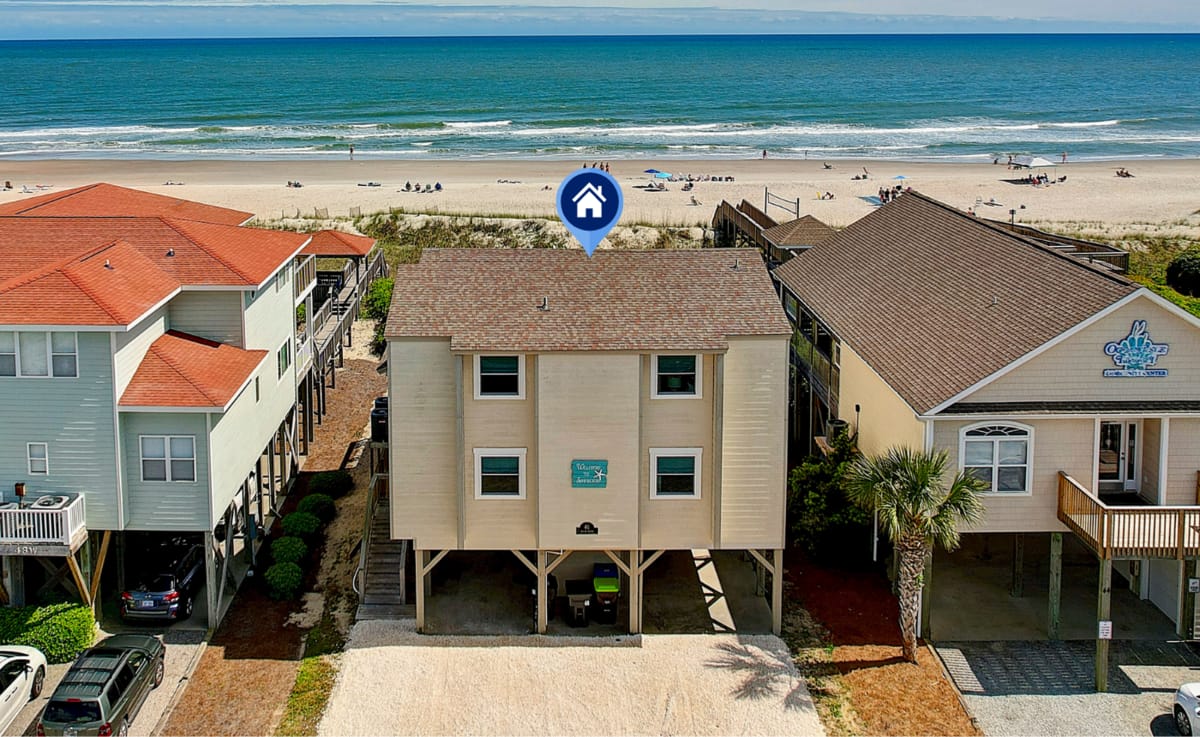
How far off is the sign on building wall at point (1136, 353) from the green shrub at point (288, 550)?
17.3m

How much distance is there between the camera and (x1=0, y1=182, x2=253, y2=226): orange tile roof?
31.8 m

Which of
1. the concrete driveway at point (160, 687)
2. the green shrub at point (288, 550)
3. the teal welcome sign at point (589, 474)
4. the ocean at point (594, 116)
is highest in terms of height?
the ocean at point (594, 116)

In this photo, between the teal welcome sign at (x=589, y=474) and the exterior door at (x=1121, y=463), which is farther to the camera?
the exterior door at (x=1121, y=463)

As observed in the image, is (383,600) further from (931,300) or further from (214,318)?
(931,300)

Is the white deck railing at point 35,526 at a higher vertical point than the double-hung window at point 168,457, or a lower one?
lower

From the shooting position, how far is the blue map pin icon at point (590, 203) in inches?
895

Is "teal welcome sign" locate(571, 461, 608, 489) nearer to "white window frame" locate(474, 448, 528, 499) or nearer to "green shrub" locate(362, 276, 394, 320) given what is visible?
"white window frame" locate(474, 448, 528, 499)

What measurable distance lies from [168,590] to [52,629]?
2.29m

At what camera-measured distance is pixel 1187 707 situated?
19453 mm

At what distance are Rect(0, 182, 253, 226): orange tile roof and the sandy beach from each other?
30.1m

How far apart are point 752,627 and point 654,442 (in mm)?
4461

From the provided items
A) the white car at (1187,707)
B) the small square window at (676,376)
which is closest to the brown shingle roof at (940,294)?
the small square window at (676,376)

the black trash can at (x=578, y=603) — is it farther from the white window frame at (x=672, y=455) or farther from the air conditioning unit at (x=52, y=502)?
the air conditioning unit at (x=52, y=502)

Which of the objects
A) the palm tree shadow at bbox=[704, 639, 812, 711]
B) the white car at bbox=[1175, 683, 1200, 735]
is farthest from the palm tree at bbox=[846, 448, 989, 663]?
the white car at bbox=[1175, 683, 1200, 735]
